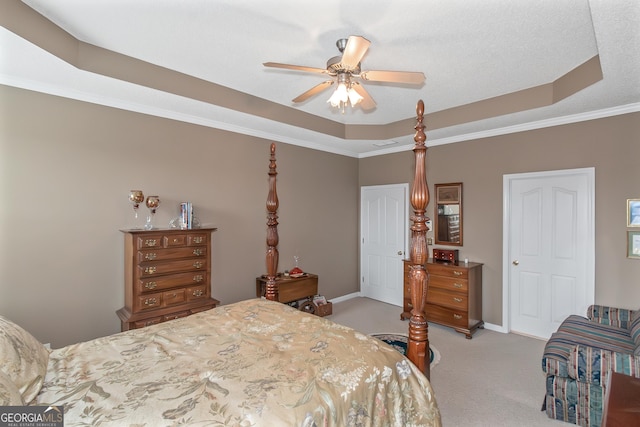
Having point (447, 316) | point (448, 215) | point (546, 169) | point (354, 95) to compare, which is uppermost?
point (354, 95)

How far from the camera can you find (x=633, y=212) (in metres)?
3.20

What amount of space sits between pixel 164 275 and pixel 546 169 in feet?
15.2

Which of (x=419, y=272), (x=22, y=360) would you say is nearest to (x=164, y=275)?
(x=22, y=360)

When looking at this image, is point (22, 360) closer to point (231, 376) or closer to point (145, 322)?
point (231, 376)

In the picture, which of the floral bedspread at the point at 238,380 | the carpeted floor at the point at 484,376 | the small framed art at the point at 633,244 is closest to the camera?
the floral bedspread at the point at 238,380

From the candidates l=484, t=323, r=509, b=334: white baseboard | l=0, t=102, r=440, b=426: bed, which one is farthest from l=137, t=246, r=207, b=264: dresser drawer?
l=484, t=323, r=509, b=334: white baseboard

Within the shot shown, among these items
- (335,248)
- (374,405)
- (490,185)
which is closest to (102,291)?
(374,405)

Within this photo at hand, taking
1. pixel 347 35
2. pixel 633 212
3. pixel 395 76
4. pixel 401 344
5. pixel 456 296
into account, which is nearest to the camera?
pixel 395 76

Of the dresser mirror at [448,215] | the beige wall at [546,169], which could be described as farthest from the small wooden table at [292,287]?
the beige wall at [546,169]

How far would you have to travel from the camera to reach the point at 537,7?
197 centimetres

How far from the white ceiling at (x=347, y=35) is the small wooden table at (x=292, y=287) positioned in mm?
2188

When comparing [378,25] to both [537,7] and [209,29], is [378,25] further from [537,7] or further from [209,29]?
[209,29]

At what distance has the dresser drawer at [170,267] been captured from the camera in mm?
2977

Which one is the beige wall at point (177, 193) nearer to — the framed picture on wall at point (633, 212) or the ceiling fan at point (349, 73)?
the framed picture on wall at point (633, 212)
